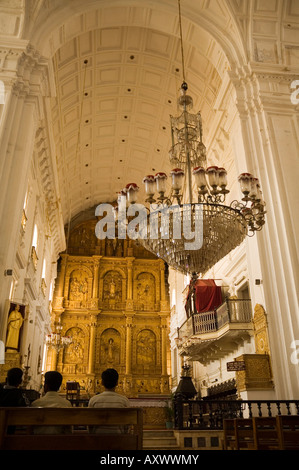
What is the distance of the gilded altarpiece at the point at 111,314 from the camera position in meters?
19.2

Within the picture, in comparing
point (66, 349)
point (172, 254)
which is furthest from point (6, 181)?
point (66, 349)

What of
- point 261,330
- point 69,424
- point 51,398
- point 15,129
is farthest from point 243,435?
point 15,129

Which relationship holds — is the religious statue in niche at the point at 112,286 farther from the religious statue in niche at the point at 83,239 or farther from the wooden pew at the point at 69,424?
the wooden pew at the point at 69,424

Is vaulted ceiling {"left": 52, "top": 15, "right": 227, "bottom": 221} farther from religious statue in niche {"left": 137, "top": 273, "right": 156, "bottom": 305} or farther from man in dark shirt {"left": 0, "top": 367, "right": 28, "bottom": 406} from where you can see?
man in dark shirt {"left": 0, "top": 367, "right": 28, "bottom": 406}

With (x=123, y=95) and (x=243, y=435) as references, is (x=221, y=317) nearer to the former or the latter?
Result: (x=243, y=435)

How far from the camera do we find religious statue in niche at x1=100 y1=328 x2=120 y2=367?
19837 mm

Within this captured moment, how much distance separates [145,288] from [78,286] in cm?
388

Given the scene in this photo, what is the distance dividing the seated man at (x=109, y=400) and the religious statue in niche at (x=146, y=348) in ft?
57.1

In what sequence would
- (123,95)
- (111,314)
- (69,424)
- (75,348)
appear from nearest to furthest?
1. (69,424)
2. (123,95)
3. (75,348)
4. (111,314)

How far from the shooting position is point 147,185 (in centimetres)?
567

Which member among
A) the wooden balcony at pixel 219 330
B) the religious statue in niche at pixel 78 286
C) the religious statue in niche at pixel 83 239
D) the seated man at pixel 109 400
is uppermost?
the religious statue in niche at pixel 83 239

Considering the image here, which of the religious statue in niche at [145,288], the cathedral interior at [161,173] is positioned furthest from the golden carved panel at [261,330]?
the religious statue in niche at [145,288]

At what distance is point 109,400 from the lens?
329 centimetres

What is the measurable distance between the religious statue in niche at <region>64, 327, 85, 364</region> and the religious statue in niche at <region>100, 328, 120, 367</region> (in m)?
1.11
